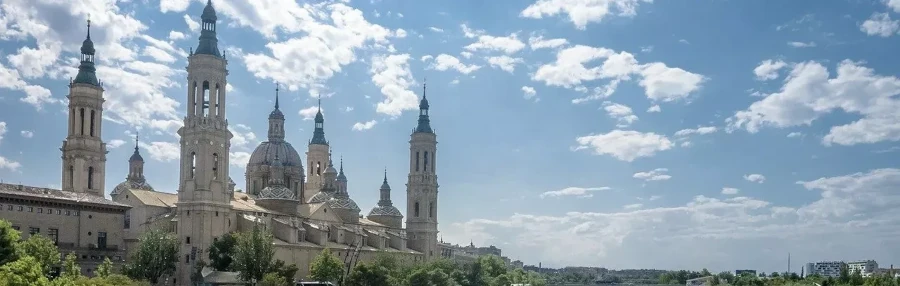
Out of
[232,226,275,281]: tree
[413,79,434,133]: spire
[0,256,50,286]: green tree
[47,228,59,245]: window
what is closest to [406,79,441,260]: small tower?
[413,79,434,133]: spire

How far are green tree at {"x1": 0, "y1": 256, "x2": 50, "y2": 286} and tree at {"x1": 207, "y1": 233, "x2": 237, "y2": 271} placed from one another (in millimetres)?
34397

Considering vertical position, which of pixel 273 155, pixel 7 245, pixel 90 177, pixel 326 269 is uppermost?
pixel 273 155

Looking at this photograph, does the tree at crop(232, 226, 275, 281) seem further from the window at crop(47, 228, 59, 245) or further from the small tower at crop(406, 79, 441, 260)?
the small tower at crop(406, 79, 441, 260)

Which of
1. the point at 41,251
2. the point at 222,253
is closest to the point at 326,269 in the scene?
the point at 222,253

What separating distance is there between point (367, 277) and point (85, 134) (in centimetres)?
3484

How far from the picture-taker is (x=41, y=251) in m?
59.6

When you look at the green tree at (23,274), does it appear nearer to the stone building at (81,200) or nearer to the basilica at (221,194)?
the stone building at (81,200)

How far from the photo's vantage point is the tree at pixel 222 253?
7962cm

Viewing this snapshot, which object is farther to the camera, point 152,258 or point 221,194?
point 221,194

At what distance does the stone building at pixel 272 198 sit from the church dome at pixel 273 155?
140 mm

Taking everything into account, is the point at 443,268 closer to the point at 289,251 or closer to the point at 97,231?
the point at 289,251

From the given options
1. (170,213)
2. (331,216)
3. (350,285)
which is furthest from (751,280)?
(170,213)

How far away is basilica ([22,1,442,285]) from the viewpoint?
81.9 metres

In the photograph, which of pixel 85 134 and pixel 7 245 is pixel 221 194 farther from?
pixel 7 245
